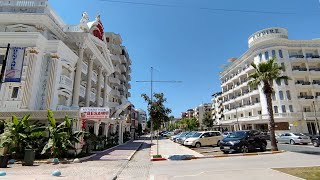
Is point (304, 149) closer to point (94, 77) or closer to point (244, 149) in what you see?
point (244, 149)

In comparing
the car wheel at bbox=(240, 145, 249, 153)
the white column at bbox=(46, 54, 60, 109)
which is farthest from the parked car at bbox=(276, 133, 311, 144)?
the white column at bbox=(46, 54, 60, 109)

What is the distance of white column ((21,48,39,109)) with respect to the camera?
20.8m

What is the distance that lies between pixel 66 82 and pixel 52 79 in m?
2.68

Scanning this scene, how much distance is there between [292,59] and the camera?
160ft

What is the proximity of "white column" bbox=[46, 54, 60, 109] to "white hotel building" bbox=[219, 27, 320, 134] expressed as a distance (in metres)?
39.5

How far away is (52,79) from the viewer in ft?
74.4

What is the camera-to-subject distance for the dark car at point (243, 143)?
18.9 m

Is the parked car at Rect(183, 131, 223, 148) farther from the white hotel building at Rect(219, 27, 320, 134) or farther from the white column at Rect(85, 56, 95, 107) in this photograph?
the white hotel building at Rect(219, 27, 320, 134)

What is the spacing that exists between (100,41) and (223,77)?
48.4m

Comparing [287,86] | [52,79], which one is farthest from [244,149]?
[287,86]

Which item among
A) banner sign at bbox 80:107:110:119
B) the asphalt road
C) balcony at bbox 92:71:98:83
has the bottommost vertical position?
the asphalt road

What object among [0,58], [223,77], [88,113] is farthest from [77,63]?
[223,77]

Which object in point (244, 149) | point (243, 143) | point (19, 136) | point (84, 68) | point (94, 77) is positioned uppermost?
point (84, 68)

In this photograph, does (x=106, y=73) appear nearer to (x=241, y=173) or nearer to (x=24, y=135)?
(x=24, y=135)
